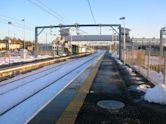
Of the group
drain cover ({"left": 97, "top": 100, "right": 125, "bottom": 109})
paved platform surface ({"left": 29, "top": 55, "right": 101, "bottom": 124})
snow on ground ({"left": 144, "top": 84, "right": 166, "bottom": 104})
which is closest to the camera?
paved platform surface ({"left": 29, "top": 55, "right": 101, "bottom": 124})

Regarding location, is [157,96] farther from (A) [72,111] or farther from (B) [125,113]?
(A) [72,111]

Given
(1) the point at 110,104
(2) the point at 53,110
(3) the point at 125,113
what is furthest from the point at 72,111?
(1) the point at 110,104

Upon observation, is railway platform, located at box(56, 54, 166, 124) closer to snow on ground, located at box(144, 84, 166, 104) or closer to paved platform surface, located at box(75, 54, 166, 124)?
paved platform surface, located at box(75, 54, 166, 124)

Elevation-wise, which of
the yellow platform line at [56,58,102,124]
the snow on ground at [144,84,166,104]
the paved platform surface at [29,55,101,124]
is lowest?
the paved platform surface at [29,55,101,124]

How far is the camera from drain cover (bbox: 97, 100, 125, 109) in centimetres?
1001

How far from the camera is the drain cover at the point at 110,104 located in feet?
32.8

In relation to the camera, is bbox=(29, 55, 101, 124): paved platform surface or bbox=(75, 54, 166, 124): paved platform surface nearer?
bbox=(75, 54, 166, 124): paved platform surface

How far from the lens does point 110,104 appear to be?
34.6 feet

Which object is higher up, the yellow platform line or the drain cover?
the yellow platform line

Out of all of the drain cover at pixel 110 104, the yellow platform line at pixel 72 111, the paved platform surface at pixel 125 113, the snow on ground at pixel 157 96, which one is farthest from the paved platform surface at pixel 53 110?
the snow on ground at pixel 157 96

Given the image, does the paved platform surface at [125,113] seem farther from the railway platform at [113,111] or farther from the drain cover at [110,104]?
the drain cover at [110,104]

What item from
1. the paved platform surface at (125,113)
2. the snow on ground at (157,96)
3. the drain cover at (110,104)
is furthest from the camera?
the snow on ground at (157,96)

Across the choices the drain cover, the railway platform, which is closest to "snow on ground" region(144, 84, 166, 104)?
the railway platform

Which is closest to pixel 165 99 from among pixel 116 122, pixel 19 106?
pixel 116 122
